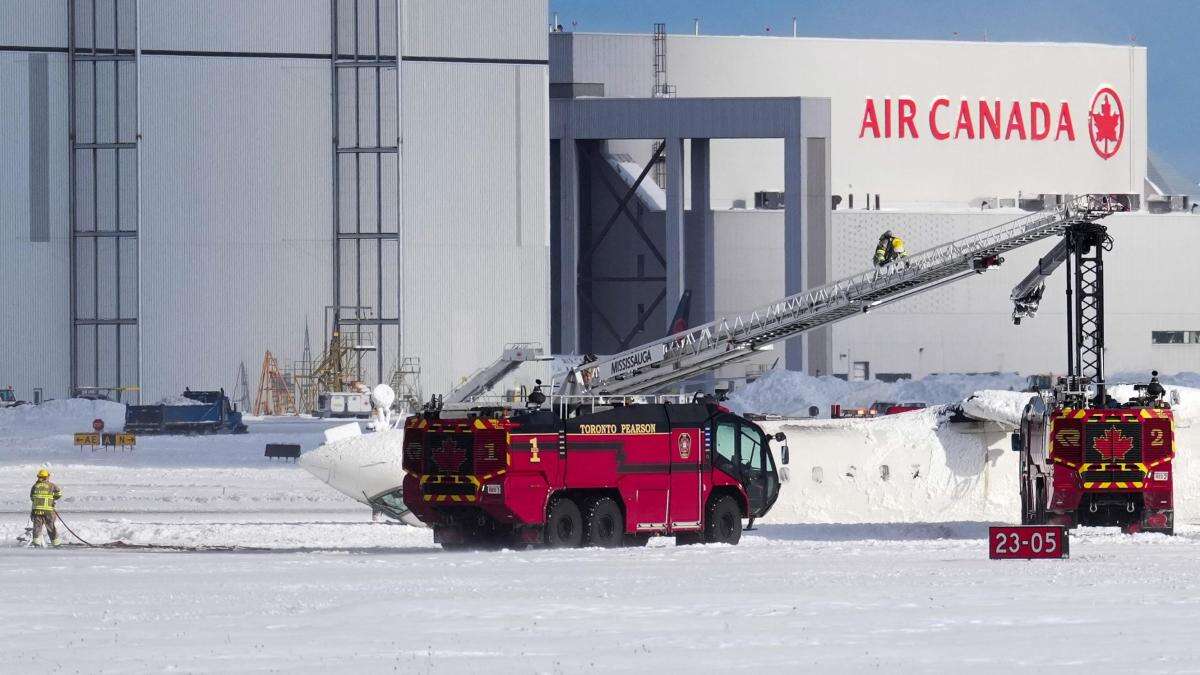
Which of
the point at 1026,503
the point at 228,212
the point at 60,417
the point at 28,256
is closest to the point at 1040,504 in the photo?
the point at 1026,503

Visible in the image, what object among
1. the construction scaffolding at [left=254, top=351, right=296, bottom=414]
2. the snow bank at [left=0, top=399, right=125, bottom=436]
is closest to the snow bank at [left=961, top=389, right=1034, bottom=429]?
the snow bank at [left=0, top=399, right=125, bottom=436]

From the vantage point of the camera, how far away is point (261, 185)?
275 feet

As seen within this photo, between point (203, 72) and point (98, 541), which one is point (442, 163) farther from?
point (98, 541)

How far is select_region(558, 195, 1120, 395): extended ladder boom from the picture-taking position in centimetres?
4422

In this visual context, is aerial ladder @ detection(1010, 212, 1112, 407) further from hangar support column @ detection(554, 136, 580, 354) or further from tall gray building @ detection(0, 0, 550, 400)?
hangar support column @ detection(554, 136, 580, 354)

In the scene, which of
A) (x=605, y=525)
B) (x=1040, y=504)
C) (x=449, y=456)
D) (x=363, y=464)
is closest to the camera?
(x=449, y=456)

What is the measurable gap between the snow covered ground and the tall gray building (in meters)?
42.9

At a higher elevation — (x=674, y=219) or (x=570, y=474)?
(x=674, y=219)

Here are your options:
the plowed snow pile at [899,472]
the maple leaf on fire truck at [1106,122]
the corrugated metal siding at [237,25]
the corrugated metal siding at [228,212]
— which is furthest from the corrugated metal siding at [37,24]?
the maple leaf on fire truck at [1106,122]

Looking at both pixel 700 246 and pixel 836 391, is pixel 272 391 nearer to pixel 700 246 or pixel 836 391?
pixel 836 391

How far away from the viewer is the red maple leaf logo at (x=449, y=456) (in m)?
29.8

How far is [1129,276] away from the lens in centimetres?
10844

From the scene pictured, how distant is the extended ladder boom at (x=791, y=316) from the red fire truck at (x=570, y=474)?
459 inches

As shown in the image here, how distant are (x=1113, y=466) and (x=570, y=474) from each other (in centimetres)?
829
